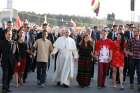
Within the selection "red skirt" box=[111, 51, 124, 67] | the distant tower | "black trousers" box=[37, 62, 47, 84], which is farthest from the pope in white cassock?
the distant tower

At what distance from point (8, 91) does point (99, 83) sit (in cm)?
349

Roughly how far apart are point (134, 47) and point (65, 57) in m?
2.26

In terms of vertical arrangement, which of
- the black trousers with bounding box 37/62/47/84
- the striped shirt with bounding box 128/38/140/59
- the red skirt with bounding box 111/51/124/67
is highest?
the striped shirt with bounding box 128/38/140/59

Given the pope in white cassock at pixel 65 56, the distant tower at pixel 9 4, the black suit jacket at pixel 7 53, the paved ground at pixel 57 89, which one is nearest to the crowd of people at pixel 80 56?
the pope in white cassock at pixel 65 56

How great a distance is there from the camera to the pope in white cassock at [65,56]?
18.2 meters

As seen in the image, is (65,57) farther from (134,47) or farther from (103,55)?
(134,47)

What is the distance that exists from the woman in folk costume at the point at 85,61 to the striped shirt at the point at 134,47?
4.15 feet

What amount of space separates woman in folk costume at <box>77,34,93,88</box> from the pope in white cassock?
0.22 metres

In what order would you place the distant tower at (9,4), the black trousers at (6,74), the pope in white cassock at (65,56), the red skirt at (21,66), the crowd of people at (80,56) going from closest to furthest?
the black trousers at (6,74) → the red skirt at (21,66) → the crowd of people at (80,56) → the pope in white cassock at (65,56) → the distant tower at (9,4)

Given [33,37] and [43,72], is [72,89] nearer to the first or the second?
[43,72]

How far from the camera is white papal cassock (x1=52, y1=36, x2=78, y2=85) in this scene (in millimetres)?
18219

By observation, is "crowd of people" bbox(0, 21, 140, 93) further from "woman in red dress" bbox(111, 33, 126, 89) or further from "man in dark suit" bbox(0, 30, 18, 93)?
"man in dark suit" bbox(0, 30, 18, 93)

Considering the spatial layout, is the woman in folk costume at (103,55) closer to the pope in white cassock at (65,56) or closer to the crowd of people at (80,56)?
the crowd of people at (80,56)

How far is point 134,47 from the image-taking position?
58.3ft
